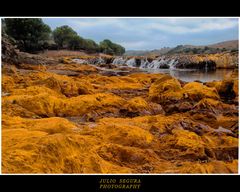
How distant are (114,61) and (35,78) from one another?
5.03 feet

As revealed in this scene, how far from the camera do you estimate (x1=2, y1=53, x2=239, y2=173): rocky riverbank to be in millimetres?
5820

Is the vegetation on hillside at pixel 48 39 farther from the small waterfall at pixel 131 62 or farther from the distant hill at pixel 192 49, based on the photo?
the distant hill at pixel 192 49

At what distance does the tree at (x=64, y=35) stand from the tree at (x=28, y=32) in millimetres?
197

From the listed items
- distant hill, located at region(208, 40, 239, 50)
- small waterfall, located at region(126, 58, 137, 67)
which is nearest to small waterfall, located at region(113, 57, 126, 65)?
small waterfall, located at region(126, 58, 137, 67)

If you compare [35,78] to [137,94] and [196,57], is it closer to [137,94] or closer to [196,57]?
[137,94]

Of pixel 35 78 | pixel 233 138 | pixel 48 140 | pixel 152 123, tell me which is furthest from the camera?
pixel 35 78

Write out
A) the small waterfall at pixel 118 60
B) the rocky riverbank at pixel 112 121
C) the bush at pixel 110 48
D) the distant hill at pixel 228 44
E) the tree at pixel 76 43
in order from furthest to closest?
the small waterfall at pixel 118 60 → the tree at pixel 76 43 → the bush at pixel 110 48 → the distant hill at pixel 228 44 → the rocky riverbank at pixel 112 121

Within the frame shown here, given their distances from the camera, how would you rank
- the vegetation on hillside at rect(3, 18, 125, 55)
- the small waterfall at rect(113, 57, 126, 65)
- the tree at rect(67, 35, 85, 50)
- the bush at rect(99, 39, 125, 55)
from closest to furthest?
1. the vegetation on hillside at rect(3, 18, 125, 55)
2. the bush at rect(99, 39, 125, 55)
3. the tree at rect(67, 35, 85, 50)
4. the small waterfall at rect(113, 57, 126, 65)

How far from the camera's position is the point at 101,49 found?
7.36 m

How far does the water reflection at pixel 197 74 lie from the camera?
7279 millimetres

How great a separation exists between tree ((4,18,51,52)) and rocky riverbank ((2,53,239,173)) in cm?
45

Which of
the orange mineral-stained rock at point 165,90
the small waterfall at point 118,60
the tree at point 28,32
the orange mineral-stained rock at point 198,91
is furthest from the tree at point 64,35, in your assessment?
the orange mineral-stained rock at point 198,91

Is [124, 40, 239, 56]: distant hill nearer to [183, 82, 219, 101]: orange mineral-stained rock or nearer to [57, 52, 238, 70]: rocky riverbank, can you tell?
[57, 52, 238, 70]: rocky riverbank
